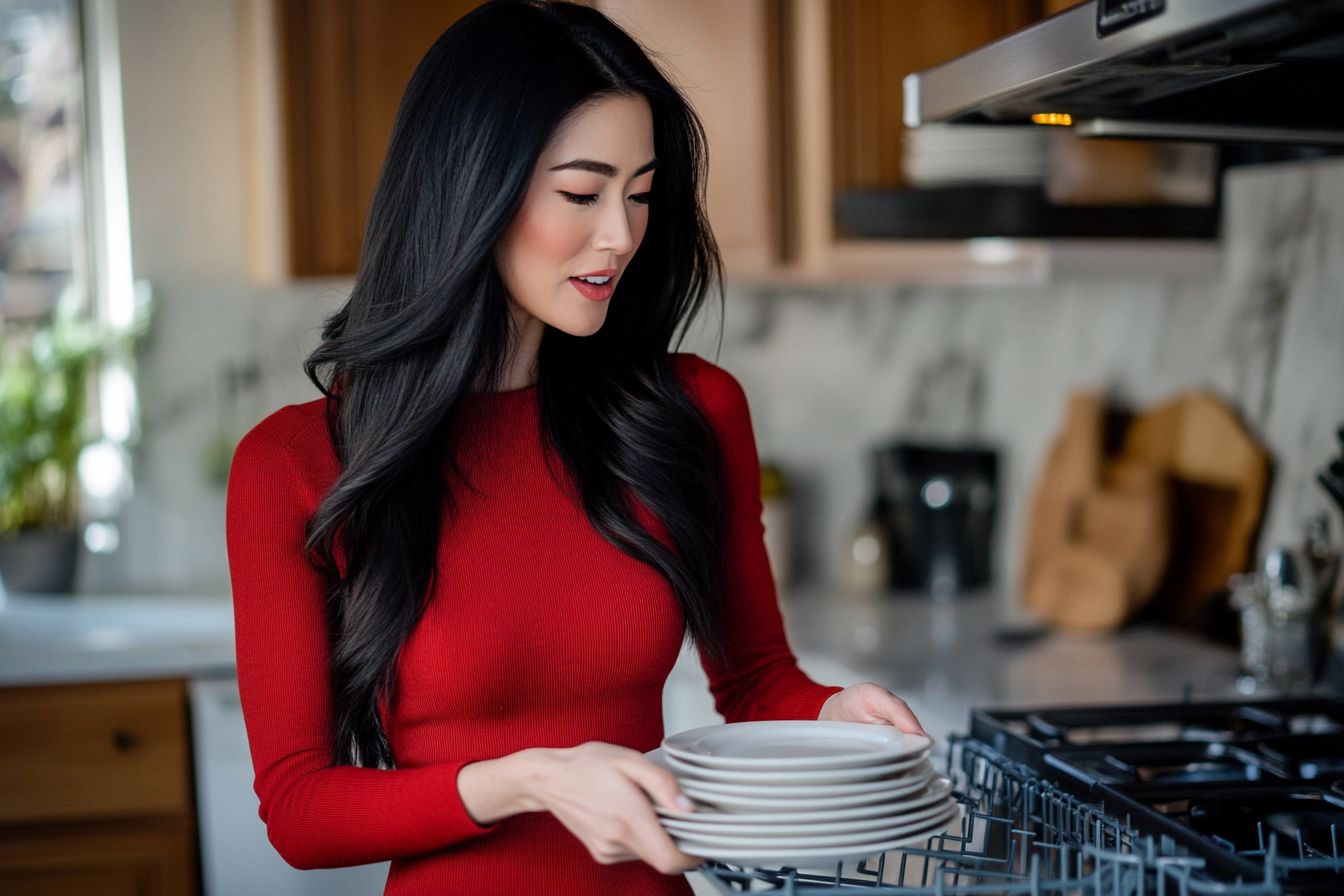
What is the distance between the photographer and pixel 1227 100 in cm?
127

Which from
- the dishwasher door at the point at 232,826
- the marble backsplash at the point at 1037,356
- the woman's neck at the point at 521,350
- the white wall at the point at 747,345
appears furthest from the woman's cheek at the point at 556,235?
the white wall at the point at 747,345

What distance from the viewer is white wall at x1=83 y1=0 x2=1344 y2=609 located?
2.68 m

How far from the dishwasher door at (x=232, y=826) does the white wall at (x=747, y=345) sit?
0.68 m

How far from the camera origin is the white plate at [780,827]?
832 millimetres

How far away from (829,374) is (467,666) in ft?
6.75

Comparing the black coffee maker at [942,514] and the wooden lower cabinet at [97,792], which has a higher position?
the black coffee maker at [942,514]

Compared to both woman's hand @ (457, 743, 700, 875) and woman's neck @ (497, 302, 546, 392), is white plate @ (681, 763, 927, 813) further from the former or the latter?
woman's neck @ (497, 302, 546, 392)

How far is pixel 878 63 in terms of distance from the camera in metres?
2.36

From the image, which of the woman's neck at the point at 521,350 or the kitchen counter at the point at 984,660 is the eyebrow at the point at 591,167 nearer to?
the woman's neck at the point at 521,350

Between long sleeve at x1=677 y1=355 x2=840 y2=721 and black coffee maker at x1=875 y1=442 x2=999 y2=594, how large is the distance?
150 cm

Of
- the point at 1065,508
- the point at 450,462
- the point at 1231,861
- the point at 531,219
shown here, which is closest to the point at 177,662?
the point at 450,462

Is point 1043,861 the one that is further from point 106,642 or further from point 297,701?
point 106,642

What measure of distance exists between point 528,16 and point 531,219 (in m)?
0.20

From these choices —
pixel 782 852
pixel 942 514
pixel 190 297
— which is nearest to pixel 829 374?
pixel 942 514
